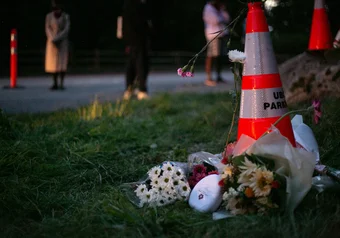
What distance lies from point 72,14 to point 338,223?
24.3 meters

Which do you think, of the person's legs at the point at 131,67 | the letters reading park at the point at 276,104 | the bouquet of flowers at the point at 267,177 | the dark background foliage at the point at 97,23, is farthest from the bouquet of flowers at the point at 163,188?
the dark background foliage at the point at 97,23

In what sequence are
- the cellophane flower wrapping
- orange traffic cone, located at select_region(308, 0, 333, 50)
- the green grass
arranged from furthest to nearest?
orange traffic cone, located at select_region(308, 0, 333, 50) < the cellophane flower wrapping < the green grass

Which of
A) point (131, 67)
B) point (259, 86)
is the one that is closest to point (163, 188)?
point (259, 86)

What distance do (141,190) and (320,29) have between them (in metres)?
2.90

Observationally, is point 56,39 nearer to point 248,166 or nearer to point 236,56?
point 236,56

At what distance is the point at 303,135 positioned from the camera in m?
3.34

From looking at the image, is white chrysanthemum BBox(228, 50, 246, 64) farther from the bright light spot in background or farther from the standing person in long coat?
the standing person in long coat

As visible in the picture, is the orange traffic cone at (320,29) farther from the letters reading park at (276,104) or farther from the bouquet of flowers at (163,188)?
the bouquet of flowers at (163,188)

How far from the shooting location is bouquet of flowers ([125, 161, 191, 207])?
2.76 m

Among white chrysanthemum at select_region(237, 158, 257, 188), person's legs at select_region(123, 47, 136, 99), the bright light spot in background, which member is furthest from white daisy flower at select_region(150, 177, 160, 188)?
person's legs at select_region(123, 47, 136, 99)

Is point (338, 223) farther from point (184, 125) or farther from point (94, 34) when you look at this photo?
point (94, 34)

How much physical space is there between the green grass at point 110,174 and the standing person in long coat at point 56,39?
15.3ft

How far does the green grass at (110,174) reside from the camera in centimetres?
233

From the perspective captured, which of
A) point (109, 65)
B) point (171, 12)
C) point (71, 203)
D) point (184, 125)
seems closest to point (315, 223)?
point (71, 203)
